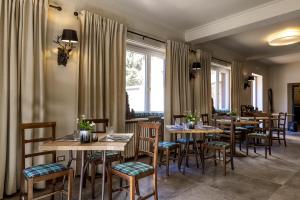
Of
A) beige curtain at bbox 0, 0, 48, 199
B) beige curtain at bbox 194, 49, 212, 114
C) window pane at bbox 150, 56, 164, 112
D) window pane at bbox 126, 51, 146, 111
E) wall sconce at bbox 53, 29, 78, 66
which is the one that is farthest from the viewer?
beige curtain at bbox 194, 49, 212, 114

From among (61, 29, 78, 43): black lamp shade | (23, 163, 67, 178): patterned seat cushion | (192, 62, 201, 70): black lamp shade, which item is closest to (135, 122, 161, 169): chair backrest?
(23, 163, 67, 178): patterned seat cushion

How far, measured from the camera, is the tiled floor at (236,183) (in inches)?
104

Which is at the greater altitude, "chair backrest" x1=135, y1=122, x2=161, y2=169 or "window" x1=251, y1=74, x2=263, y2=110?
"window" x1=251, y1=74, x2=263, y2=110

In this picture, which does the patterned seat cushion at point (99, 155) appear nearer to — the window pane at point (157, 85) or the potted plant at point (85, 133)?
the potted plant at point (85, 133)

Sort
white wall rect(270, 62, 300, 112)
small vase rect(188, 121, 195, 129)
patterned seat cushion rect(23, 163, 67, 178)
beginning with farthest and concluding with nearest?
white wall rect(270, 62, 300, 112)
small vase rect(188, 121, 195, 129)
patterned seat cushion rect(23, 163, 67, 178)

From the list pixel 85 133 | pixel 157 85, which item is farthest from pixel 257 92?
pixel 85 133

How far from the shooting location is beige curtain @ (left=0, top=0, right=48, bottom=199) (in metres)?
2.54

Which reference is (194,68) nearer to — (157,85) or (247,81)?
(157,85)

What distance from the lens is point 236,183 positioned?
3.06m

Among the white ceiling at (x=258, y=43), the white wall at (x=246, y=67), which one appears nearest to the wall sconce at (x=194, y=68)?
the white wall at (x=246, y=67)

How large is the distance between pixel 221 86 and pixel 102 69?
16.2 feet

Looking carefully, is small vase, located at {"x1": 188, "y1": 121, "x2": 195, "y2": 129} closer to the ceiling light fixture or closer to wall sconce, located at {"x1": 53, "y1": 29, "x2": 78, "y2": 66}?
wall sconce, located at {"x1": 53, "y1": 29, "x2": 78, "y2": 66}

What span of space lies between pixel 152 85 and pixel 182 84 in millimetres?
734

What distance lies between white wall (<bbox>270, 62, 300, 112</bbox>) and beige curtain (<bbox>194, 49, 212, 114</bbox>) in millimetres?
5424
